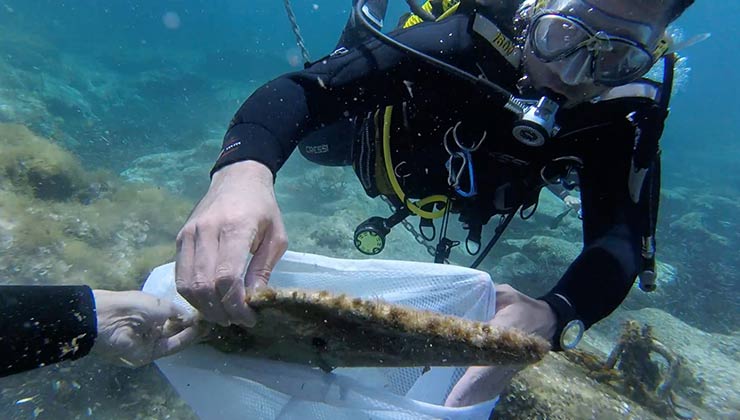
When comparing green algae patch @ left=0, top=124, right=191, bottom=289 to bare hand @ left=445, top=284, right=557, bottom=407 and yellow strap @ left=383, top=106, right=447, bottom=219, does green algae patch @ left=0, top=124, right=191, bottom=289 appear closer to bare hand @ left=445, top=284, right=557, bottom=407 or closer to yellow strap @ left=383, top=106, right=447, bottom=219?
yellow strap @ left=383, top=106, right=447, bottom=219

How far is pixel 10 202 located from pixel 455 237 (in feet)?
30.7

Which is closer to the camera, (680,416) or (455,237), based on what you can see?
(680,416)

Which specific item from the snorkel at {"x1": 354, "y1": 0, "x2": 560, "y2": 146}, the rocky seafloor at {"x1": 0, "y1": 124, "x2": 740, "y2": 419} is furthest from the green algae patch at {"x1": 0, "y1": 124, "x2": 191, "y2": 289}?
the snorkel at {"x1": 354, "y1": 0, "x2": 560, "y2": 146}

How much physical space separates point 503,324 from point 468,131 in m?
1.61

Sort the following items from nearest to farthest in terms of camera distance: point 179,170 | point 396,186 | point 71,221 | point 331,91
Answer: point 331,91 < point 396,186 < point 71,221 < point 179,170

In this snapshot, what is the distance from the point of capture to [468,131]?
9.12 ft

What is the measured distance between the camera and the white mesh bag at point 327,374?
5.28 feet

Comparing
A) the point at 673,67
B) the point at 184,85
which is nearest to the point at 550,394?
the point at 673,67

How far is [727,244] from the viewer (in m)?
14.4

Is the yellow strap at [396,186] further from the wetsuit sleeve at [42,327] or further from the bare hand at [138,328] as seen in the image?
the wetsuit sleeve at [42,327]

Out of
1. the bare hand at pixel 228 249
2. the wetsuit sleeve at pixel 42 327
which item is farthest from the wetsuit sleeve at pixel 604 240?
the wetsuit sleeve at pixel 42 327

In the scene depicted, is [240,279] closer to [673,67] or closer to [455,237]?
[673,67]

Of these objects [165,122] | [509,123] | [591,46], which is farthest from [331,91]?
[165,122]

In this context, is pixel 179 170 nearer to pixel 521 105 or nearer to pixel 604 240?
pixel 521 105
